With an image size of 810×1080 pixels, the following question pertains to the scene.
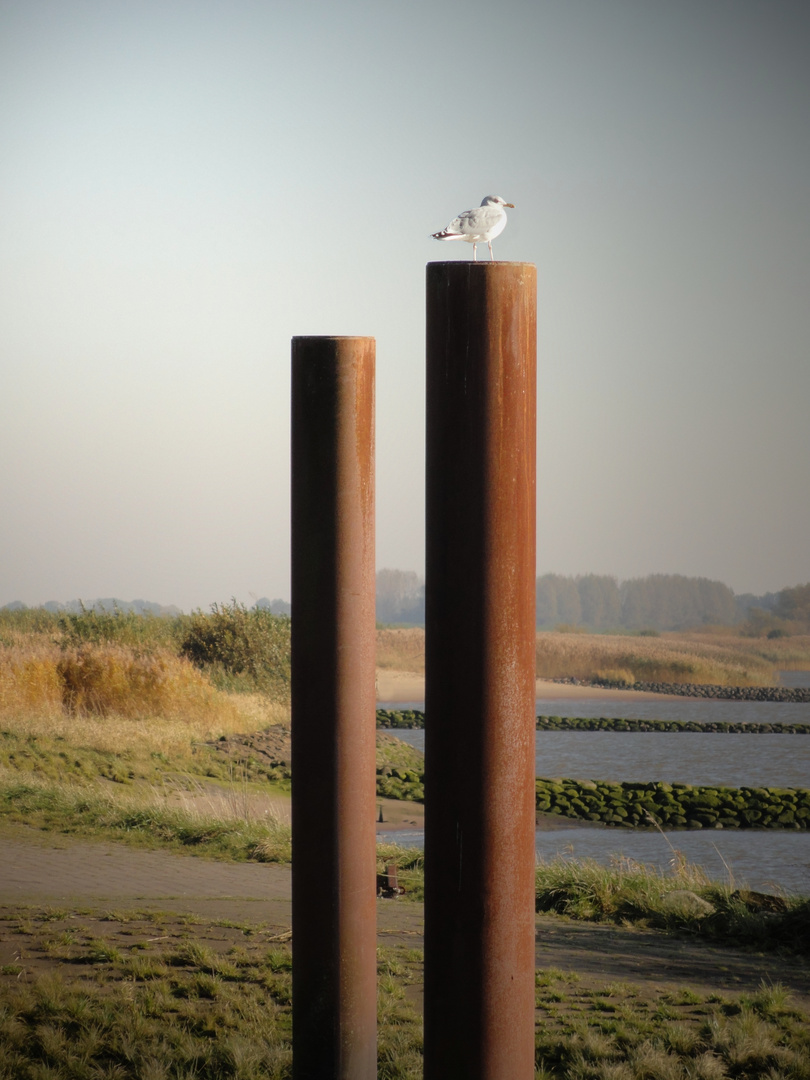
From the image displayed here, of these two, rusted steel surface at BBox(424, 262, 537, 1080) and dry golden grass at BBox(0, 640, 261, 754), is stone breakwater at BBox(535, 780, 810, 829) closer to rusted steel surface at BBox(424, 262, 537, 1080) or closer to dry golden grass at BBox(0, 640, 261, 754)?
dry golden grass at BBox(0, 640, 261, 754)

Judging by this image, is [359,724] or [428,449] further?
[359,724]

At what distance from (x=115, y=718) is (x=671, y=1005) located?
14.1 metres

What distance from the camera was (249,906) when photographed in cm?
730

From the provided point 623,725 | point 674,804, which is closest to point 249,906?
point 674,804

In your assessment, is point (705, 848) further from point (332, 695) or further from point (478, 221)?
point (478, 221)

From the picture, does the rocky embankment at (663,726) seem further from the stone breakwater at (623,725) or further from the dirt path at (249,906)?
the dirt path at (249,906)

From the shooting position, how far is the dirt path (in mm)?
6043

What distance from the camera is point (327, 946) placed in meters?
3.67

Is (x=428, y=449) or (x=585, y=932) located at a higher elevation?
(x=428, y=449)

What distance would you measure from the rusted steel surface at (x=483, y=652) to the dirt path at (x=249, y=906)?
3.29m

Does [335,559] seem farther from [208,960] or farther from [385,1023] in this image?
[208,960]

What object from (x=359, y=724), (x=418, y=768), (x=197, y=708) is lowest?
(x=418, y=768)

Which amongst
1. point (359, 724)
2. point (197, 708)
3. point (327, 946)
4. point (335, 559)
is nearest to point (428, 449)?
point (335, 559)

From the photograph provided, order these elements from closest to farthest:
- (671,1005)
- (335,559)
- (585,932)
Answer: (335,559)
(671,1005)
(585,932)
